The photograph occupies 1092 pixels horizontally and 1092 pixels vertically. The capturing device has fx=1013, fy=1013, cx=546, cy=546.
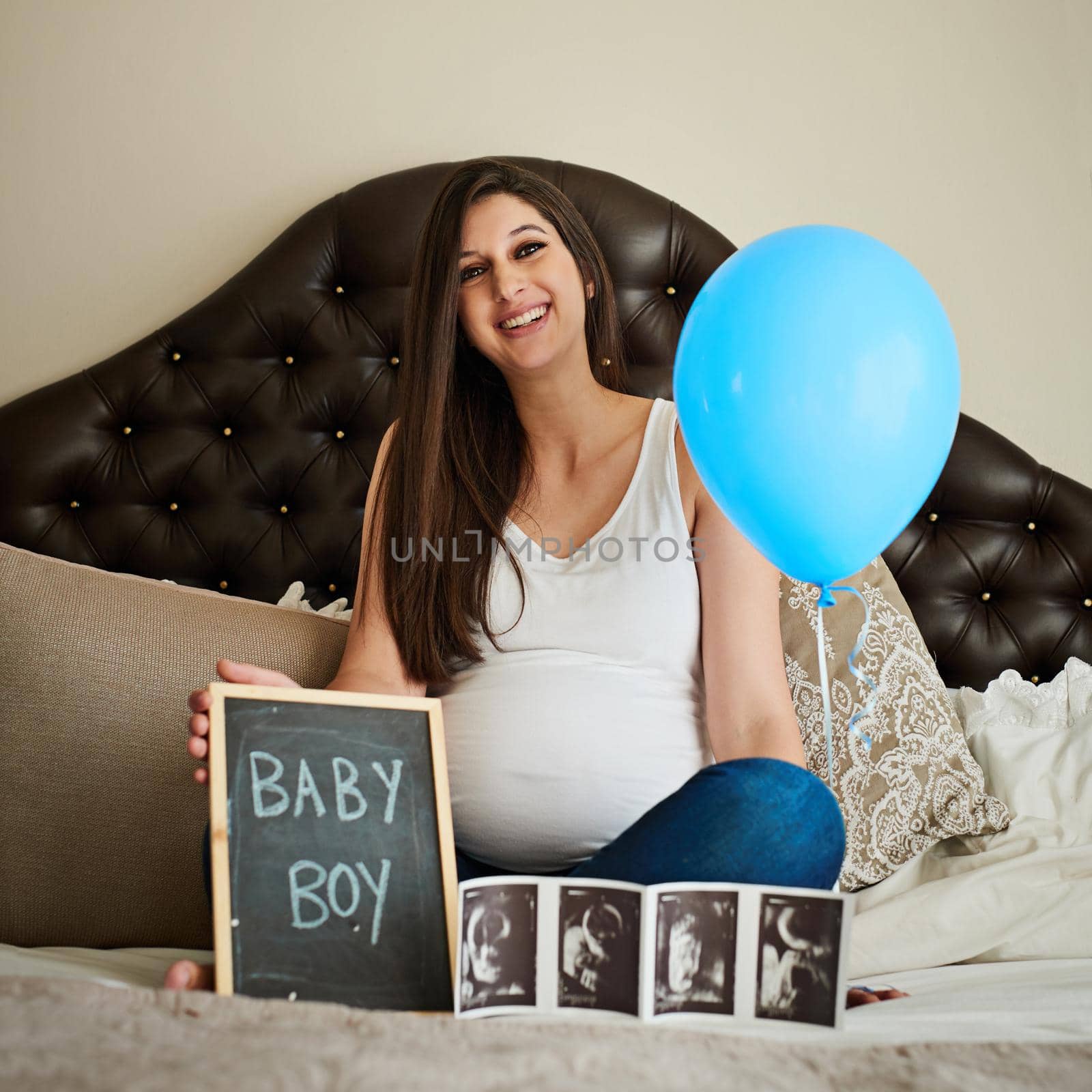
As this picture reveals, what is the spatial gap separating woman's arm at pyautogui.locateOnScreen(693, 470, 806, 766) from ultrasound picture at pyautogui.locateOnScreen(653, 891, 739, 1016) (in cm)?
38

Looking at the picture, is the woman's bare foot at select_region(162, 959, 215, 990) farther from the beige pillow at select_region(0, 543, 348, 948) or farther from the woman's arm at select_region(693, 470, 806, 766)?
the woman's arm at select_region(693, 470, 806, 766)

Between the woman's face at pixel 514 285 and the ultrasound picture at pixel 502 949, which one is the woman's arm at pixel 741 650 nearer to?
the woman's face at pixel 514 285

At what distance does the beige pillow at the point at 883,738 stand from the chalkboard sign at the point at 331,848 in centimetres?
62

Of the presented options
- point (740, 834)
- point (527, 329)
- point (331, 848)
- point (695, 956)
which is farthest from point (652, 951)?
point (527, 329)

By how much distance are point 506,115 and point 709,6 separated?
1.44 ft

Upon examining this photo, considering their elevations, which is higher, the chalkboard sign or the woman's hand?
Answer: the woman's hand

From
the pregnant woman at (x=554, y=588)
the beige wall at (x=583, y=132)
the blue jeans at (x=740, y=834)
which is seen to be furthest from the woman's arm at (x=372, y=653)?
the beige wall at (x=583, y=132)

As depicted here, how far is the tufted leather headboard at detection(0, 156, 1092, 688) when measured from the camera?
1771mm

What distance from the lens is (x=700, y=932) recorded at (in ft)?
2.54

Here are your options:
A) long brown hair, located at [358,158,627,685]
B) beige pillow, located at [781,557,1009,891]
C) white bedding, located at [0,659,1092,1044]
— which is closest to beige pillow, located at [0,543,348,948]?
white bedding, located at [0,659,1092,1044]

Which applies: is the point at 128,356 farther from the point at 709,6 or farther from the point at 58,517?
the point at 709,6

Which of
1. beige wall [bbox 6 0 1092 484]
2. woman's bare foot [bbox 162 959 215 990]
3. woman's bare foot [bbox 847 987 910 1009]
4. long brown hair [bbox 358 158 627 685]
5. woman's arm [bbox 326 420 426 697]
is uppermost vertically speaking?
beige wall [bbox 6 0 1092 484]

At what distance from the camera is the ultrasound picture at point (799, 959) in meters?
0.76

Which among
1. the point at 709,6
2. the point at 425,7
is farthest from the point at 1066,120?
the point at 425,7
